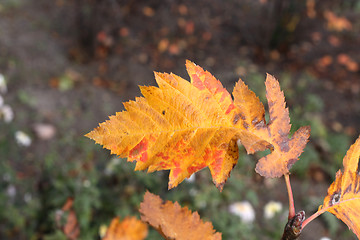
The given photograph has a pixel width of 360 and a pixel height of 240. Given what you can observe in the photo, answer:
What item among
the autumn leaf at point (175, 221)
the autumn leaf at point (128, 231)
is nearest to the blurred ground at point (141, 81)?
the autumn leaf at point (175, 221)

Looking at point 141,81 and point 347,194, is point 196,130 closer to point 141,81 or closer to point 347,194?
point 347,194

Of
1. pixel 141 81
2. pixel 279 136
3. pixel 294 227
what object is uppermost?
pixel 141 81

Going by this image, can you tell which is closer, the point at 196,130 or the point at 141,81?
the point at 196,130

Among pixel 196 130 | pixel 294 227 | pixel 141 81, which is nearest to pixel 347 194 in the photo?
pixel 294 227

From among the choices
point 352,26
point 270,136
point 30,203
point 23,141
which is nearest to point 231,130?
point 270,136

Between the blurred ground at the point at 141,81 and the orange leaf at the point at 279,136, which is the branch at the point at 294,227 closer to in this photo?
the orange leaf at the point at 279,136
